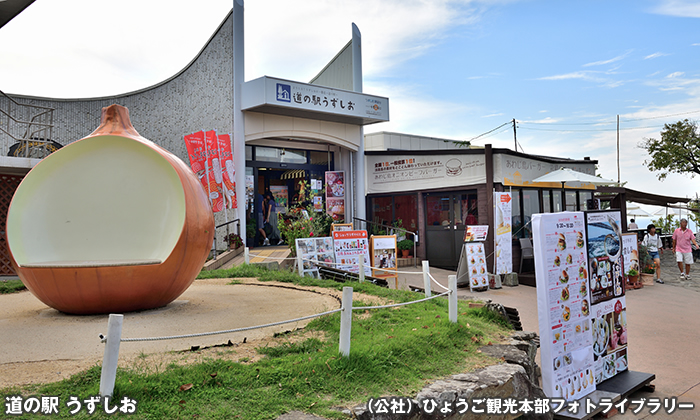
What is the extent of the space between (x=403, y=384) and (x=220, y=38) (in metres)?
14.0

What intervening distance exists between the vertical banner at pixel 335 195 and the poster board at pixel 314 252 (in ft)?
21.9

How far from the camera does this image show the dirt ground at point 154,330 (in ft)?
14.4

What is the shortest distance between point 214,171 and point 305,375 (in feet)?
35.2

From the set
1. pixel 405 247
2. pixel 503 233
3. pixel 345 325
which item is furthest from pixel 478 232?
pixel 345 325

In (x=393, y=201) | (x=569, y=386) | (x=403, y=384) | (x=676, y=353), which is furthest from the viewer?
(x=393, y=201)

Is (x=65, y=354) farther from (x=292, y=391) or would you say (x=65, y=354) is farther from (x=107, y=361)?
(x=292, y=391)

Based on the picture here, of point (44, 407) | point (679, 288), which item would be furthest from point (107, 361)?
point (679, 288)

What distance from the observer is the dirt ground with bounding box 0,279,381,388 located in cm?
439

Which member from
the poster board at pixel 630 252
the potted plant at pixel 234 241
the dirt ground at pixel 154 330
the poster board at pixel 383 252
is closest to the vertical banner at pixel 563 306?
the dirt ground at pixel 154 330

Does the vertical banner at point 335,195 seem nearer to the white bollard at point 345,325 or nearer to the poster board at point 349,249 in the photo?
the poster board at point 349,249

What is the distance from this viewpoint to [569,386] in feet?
16.9

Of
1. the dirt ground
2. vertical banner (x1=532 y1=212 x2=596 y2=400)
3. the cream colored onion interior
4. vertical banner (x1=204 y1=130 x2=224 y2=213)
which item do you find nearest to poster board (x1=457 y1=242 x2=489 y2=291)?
the dirt ground

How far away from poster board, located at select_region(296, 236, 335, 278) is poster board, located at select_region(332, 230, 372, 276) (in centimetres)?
17

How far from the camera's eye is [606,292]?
5.89 meters
